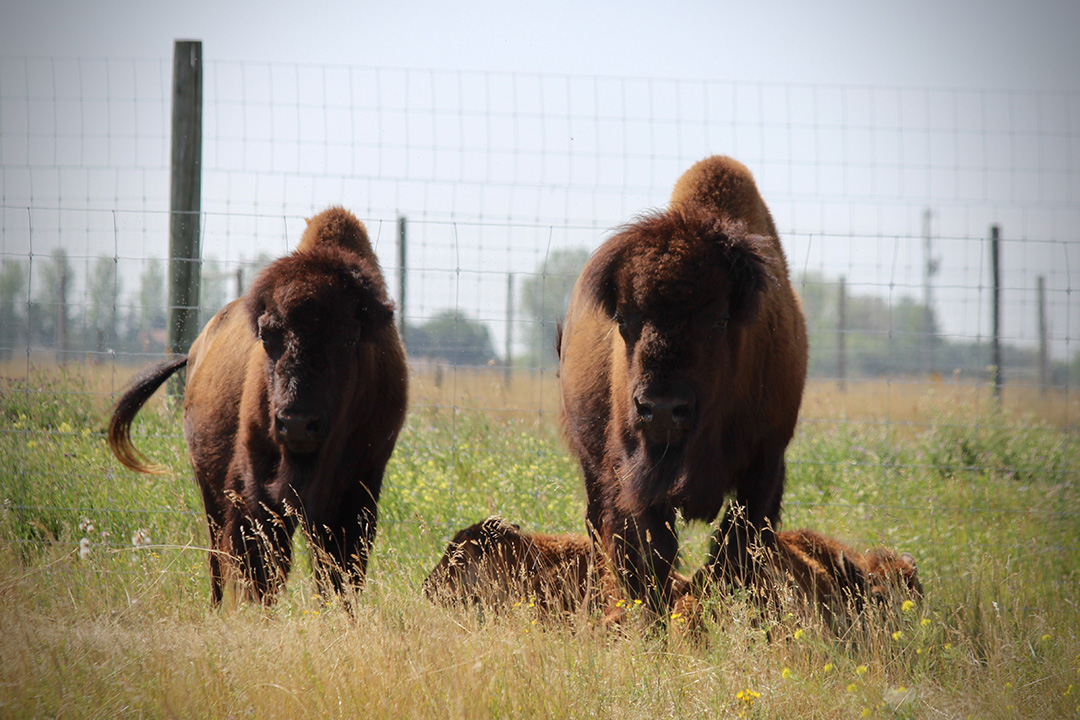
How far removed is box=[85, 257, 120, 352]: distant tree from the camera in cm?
621

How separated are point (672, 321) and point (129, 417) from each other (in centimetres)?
386

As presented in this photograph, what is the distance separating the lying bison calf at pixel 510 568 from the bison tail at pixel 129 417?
2.35m

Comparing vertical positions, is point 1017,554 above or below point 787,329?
below

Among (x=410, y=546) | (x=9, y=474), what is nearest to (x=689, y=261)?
(x=410, y=546)

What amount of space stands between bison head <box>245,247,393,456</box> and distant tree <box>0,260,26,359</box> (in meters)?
2.99

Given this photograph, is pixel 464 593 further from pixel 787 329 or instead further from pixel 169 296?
pixel 169 296

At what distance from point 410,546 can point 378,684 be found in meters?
2.72

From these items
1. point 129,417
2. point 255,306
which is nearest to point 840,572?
point 255,306

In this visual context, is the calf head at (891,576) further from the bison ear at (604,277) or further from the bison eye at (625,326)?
the bison ear at (604,277)

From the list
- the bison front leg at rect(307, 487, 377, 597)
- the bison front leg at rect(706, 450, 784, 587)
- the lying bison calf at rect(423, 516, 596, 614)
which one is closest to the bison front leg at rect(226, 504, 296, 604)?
the bison front leg at rect(307, 487, 377, 597)

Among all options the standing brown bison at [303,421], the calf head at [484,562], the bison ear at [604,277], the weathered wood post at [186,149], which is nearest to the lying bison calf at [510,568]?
the calf head at [484,562]

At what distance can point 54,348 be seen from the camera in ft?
20.3

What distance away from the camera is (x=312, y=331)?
170 inches

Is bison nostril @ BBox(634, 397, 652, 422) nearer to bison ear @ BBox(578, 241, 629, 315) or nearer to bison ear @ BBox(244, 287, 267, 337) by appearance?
bison ear @ BBox(578, 241, 629, 315)
